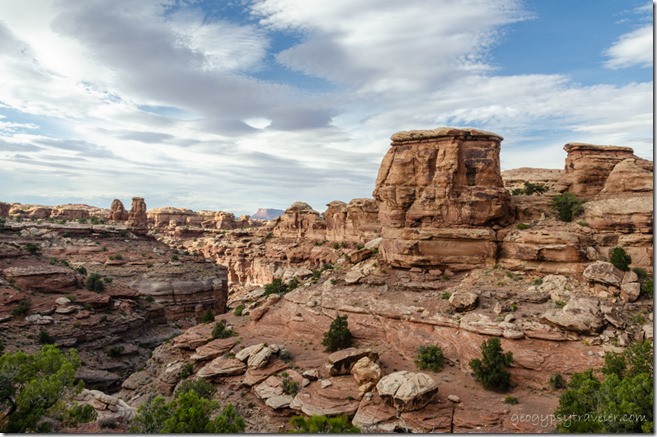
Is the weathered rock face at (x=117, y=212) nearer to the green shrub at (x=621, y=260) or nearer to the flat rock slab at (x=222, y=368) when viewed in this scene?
the flat rock slab at (x=222, y=368)

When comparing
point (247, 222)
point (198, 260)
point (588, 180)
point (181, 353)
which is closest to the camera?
point (181, 353)

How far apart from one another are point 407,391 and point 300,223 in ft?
206

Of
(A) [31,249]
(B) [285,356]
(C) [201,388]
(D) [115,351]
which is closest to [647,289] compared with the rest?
(B) [285,356]

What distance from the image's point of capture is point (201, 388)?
91.7 ft

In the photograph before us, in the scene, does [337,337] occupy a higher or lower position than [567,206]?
lower

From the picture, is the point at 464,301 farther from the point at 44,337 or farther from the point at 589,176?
the point at 44,337

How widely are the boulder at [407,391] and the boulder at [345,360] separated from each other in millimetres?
3882

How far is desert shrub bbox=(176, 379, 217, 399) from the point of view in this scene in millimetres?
27875

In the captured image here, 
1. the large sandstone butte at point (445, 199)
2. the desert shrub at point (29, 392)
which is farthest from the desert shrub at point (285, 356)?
the desert shrub at point (29, 392)

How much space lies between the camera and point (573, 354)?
84.1 feet

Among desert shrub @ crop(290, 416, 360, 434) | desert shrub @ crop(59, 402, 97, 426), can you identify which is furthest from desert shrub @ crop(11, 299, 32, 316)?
desert shrub @ crop(290, 416, 360, 434)

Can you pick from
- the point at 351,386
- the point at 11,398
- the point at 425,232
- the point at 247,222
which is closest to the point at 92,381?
the point at 11,398

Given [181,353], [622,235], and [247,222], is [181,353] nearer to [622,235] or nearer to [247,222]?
[622,235]

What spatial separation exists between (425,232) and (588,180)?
56.0 feet
